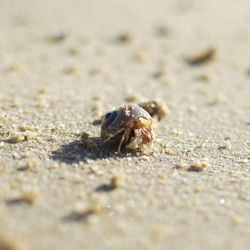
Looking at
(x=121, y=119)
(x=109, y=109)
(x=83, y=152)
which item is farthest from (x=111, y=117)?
(x=109, y=109)

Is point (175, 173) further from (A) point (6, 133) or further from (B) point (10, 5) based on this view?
(B) point (10, 5)

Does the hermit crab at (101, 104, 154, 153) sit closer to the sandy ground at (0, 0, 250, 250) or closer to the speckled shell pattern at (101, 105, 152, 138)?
the speckled shell pattern at (101, 105, 152, 138)

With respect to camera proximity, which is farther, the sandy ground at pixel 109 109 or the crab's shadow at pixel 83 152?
the crab's shadow at pixel 83 152

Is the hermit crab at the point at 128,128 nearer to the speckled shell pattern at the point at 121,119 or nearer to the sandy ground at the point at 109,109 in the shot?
the speckled shell pattern at the point at 121,119

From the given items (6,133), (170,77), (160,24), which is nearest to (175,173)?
(6,133)

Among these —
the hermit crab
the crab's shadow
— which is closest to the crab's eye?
the hermit crab

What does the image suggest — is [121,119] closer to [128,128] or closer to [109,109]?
[128,128]

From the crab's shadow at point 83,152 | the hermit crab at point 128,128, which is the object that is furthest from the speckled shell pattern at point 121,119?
the crab's shadow at point 83,152
